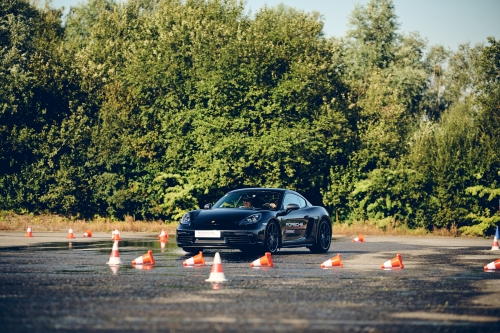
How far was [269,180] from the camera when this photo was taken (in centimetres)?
4134

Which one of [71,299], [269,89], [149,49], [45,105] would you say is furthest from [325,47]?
[71,299]

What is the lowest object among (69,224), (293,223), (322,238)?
(322,238)

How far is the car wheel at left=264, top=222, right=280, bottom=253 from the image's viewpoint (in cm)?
1931

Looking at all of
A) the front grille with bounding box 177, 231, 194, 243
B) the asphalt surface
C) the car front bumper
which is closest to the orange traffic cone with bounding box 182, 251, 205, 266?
the asphalt surface

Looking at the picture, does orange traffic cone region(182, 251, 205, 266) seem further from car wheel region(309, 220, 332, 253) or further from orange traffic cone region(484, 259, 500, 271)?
car wheel region(309, 220, 332, 253)

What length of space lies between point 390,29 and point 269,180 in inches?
1307

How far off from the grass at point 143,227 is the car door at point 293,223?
→ 49.3ft

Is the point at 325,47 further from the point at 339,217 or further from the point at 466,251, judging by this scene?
the point at 466,251

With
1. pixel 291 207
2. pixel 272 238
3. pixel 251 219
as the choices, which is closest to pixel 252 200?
pixel 291 207

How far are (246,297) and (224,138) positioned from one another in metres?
30.8

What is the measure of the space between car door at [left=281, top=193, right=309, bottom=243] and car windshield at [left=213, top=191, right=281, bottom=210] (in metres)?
0.26

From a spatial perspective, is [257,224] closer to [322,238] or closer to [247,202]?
[247,202]

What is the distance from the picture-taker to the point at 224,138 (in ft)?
136

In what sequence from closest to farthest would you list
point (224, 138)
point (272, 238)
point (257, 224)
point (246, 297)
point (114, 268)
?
point (246, 297)
point (114, 268)
point (257, 224)
point (272, 238)
point (224, 138)
